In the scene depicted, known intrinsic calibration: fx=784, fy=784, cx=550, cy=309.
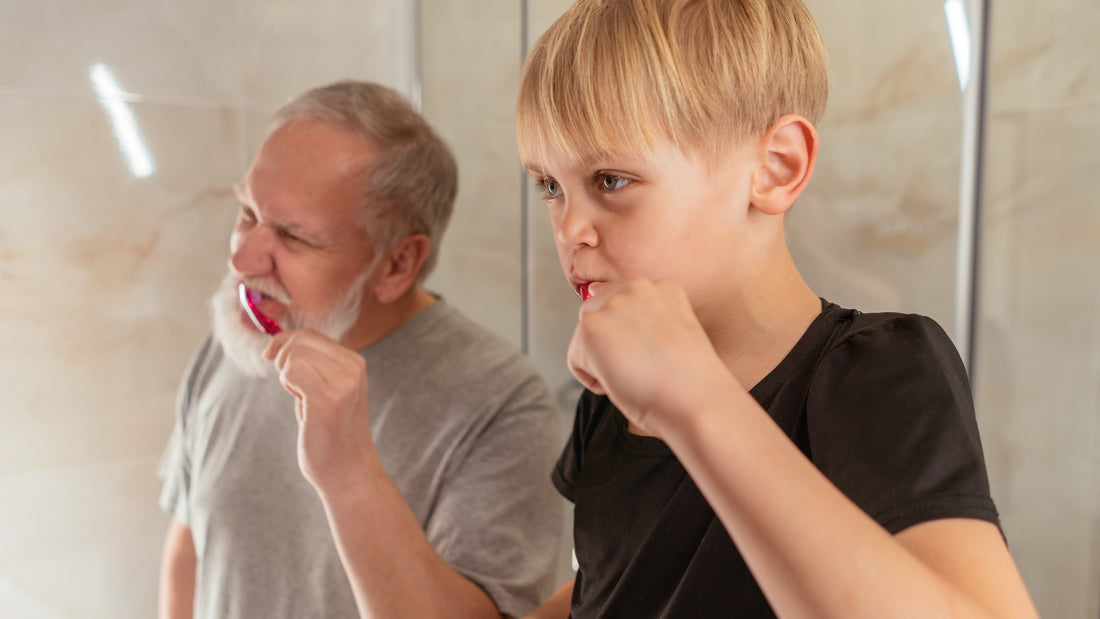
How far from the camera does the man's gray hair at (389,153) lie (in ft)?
3.10

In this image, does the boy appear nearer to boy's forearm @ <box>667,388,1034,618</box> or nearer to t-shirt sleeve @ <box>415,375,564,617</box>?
boy's forearm @ <box>667,388,1034,618</box>

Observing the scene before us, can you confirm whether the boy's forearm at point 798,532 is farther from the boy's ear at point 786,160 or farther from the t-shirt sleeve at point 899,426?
the boy's ear at point 786,160

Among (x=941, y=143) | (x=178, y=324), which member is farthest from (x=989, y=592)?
(x=178, y=324)

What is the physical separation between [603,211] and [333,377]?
1.22 feet

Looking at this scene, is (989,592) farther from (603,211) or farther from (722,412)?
(603,211)

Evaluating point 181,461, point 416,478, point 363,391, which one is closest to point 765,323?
point 363,391

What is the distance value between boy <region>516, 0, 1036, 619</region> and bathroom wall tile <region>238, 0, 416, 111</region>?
0.97 m

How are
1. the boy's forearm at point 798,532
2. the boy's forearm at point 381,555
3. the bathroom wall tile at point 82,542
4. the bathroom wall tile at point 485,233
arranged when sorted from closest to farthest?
1. the boy's forearm at point 798,532
2. the boy's forearm at point 381,555
3. the bathroom wall tile at point 82,542
4. the bathroom wall tile at point 485,233

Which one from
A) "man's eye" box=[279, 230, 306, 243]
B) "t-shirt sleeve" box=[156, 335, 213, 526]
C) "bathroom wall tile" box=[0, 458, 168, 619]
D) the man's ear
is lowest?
"bathroom wall tile" box=[0, 458, 168, 619]

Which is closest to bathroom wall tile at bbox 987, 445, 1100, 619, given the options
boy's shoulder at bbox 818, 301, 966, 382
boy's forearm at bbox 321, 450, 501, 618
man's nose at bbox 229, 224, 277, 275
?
boy's shoulder at bbox 818, 301, 966, 382

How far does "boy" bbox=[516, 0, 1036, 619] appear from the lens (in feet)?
1.09

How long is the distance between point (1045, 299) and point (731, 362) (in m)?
0.30

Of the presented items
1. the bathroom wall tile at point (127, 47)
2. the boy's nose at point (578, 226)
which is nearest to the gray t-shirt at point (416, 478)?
the boy's nose at point (578, 226)

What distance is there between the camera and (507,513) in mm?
846
